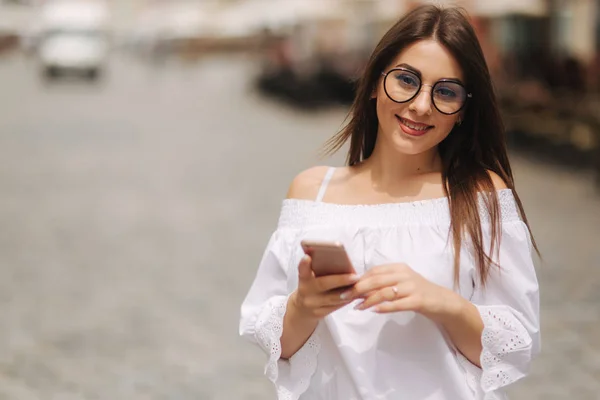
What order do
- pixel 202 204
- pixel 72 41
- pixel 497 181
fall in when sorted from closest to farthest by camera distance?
pixel 497 181
pixel 202 204
pixel 72 41

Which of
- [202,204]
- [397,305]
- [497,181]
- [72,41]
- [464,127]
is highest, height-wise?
[72,41]

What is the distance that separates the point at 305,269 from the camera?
1.74 m

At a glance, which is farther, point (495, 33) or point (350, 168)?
point (495, 33)

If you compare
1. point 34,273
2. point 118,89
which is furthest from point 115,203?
point 118,89

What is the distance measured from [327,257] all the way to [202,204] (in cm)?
903

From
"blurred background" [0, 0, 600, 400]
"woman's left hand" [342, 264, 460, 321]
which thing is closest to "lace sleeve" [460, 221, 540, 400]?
"woman's left hand" [342, 264, 460, 321]

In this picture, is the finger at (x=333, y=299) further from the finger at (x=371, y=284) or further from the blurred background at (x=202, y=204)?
the blurred background at (x=202, y=204)

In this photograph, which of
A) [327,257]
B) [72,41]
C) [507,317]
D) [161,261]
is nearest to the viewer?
[327,257]

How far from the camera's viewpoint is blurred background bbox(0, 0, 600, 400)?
17.1ft

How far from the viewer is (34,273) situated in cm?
735

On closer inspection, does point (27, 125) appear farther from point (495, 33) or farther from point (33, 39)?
point (33, 39)

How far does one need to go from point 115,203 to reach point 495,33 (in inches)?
599

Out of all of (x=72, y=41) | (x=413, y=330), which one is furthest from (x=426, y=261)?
(x=72, y=41)

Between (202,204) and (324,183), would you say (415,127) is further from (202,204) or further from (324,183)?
(202,204)
